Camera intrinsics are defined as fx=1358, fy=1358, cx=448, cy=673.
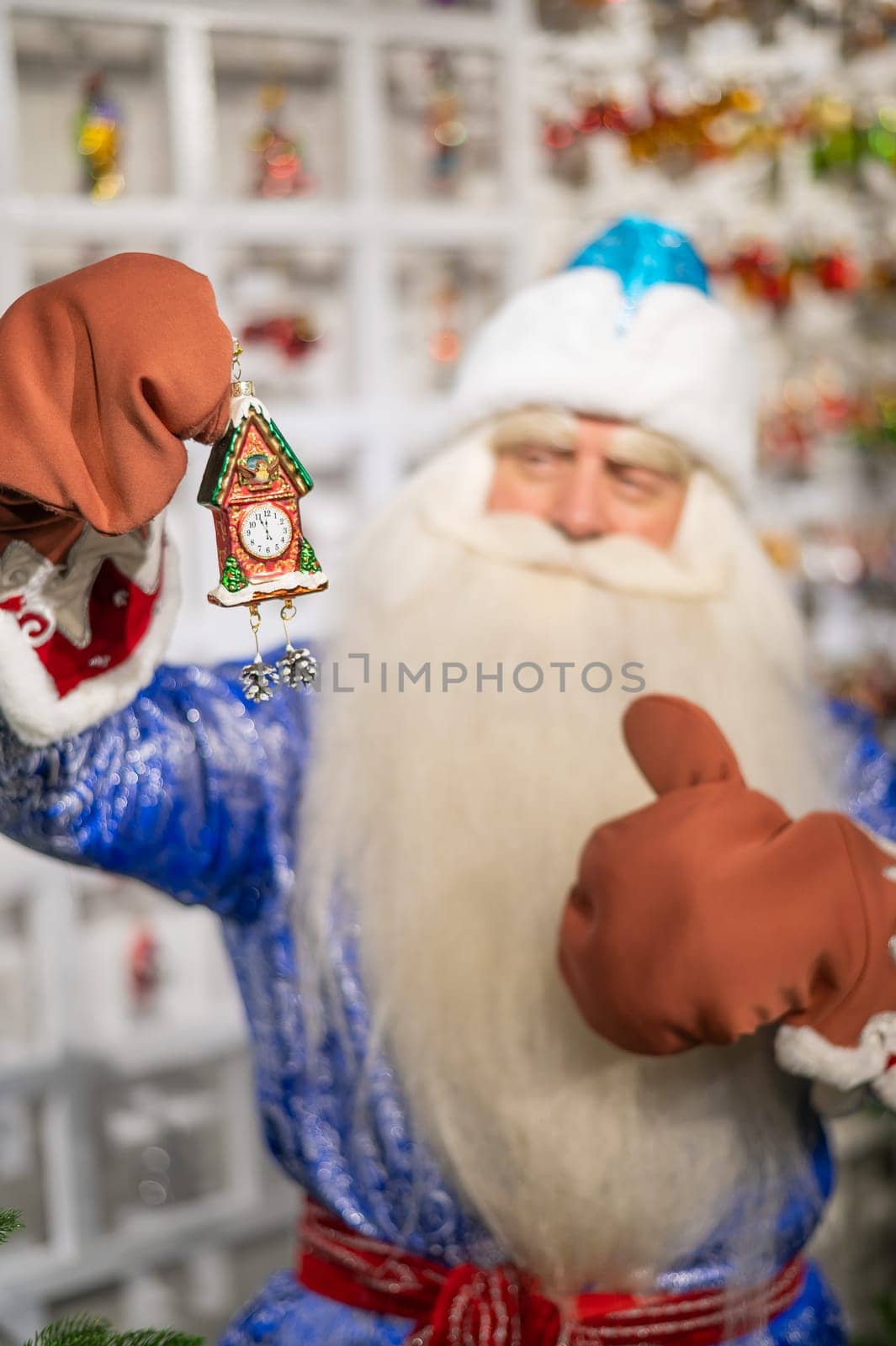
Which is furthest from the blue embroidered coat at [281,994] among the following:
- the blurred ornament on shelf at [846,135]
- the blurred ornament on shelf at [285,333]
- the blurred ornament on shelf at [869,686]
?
the blurred ornament on shelf at [846,135]

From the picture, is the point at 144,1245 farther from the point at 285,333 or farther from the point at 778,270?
the point at 778,270

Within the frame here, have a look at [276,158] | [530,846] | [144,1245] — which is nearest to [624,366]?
[530,846]

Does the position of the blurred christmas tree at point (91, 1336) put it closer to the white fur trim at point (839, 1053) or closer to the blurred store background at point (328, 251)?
the white fur trim at point (839, 1053)

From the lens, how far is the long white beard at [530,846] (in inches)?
39.7

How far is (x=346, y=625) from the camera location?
45.9 inches

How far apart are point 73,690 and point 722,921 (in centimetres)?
43

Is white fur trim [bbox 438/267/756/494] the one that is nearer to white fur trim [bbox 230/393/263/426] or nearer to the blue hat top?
the blue hat top

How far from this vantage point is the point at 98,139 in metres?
1.58

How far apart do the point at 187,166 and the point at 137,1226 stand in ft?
4.26

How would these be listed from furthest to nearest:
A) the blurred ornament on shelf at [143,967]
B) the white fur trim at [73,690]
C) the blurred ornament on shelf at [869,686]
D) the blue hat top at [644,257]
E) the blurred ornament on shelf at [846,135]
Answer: the blurred ornament on shelf at [869,686] < the blurred ornament on shelf at [846,135] < the blurred ornament on shelf at [143,967] < the blue hat top at [644,257] < the white fur trim at [73,690]

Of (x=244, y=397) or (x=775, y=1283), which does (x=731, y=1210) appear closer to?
(x=775, y=1283)

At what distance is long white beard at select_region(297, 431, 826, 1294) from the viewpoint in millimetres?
1009

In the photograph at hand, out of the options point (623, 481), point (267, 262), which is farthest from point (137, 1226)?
point (267, 262)

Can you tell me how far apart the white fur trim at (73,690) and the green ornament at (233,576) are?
168 millimetres
